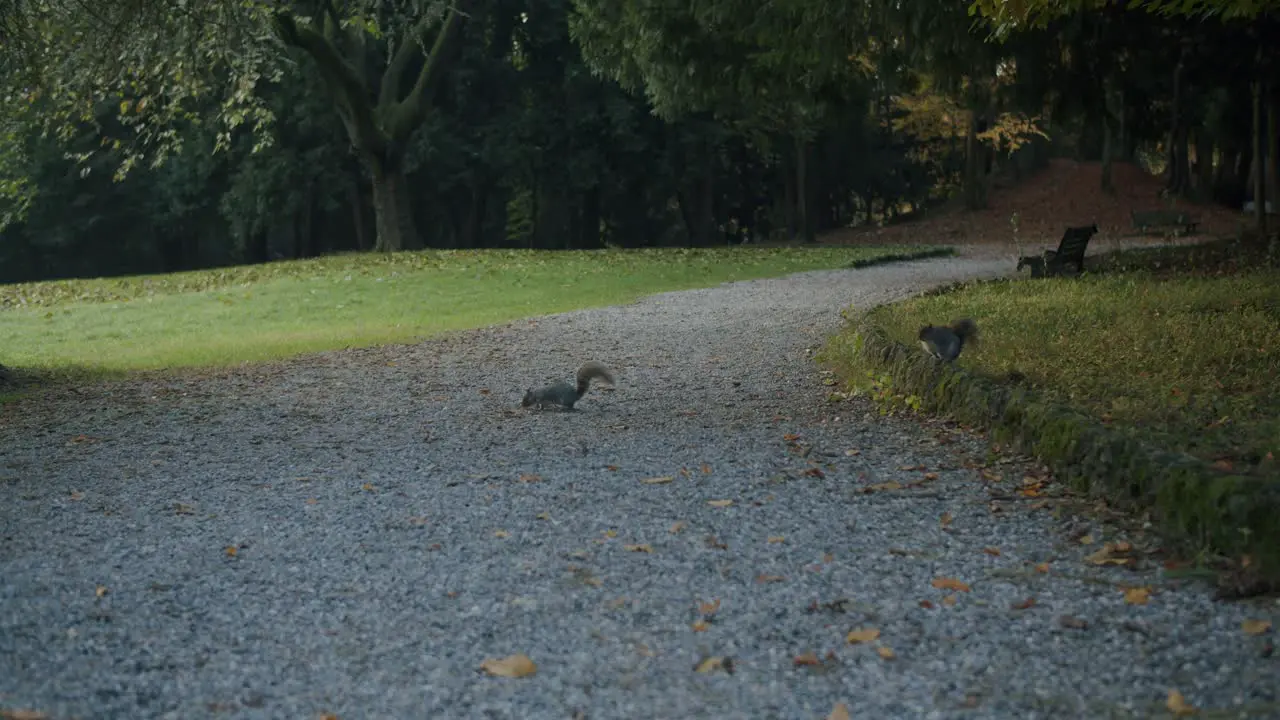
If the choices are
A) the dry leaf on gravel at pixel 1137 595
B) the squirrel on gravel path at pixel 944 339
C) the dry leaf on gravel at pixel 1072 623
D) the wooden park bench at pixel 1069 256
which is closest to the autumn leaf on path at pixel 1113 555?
the dry leaf on gravel at pixel 1137 595

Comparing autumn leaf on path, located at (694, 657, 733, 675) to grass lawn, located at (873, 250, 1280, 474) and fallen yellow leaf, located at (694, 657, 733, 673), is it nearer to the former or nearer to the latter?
fallen yellow leaf, located at (694, 657, 733, 673)

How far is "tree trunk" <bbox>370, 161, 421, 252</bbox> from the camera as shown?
31844mm

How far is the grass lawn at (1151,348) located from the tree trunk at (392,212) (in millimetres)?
19510

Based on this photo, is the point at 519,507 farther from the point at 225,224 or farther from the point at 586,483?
the point at 225,224

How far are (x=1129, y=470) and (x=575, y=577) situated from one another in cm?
245

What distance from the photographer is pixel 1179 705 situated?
3514mm

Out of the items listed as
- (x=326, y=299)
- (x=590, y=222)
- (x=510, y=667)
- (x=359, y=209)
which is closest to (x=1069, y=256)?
(x=326, y=299)

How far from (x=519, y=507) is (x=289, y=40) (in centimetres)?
2204

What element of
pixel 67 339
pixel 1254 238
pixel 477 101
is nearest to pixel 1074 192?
pixel 477 101

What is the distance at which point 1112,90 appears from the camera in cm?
1834

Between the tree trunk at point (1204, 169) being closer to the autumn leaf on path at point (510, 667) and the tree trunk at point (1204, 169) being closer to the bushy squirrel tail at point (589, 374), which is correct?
the bushy squirrel tail at point (589, 374)

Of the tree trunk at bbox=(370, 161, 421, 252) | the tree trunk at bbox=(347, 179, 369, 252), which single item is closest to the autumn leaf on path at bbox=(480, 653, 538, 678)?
the tree trunk at bbox=(370, 161, 421, 252)

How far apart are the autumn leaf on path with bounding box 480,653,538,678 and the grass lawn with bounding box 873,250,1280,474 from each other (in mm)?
3080

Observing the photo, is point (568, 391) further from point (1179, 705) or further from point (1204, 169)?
point (1204, 169)
